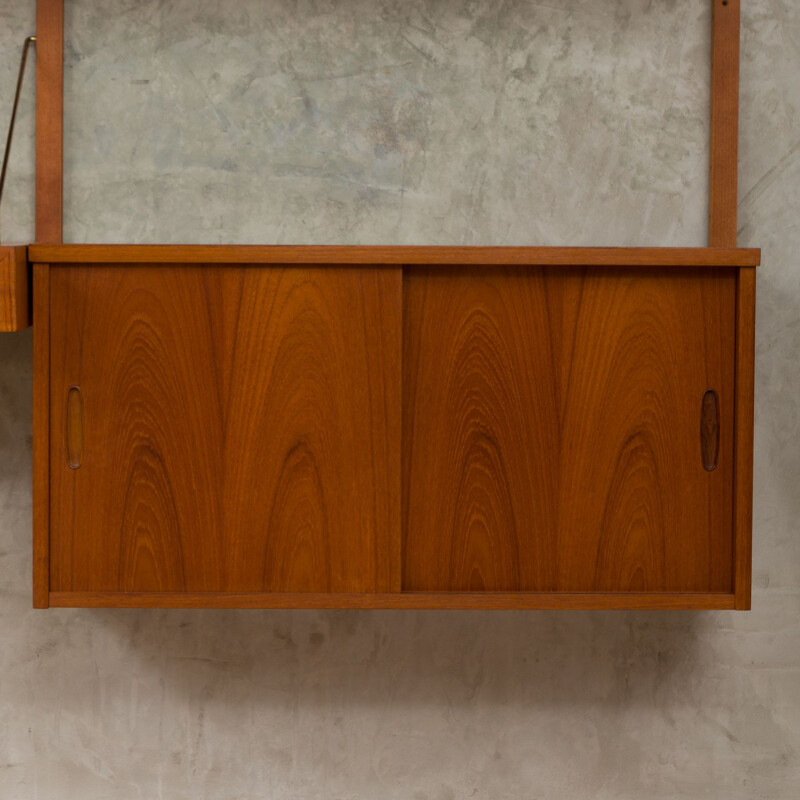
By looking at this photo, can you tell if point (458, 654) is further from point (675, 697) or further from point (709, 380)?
point (709, 380)

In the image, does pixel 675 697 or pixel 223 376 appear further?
pixel 675 697

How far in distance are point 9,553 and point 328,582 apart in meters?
0.60

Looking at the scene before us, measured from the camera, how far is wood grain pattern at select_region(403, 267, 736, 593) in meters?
1.21

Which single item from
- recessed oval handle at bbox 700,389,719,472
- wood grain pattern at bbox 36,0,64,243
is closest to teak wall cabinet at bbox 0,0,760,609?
recessed oval handle at bbox 700,389,719,472

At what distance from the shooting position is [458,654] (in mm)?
1496

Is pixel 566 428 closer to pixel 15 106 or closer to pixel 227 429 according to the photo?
pixel 227 429

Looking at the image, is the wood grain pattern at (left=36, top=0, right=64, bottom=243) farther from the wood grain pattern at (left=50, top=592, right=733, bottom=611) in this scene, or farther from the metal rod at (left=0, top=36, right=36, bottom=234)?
the wood grain pattern at (left=50, top=592, right=733, bottom=611)

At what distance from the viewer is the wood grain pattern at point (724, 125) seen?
1.42 m

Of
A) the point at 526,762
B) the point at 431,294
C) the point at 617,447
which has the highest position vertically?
the point at 431,294

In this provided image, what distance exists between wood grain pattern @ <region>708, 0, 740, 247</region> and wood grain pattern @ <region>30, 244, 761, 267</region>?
0.27 m

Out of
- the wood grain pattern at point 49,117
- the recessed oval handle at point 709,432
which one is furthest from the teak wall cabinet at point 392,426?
the wood grain pattern at point 49,117

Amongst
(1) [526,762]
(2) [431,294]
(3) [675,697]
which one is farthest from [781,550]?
(2) [431,294]

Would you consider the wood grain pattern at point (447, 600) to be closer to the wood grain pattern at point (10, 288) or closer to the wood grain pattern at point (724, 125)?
the wood grain pattern at point (10, 288)

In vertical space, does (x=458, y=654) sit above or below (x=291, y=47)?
below
